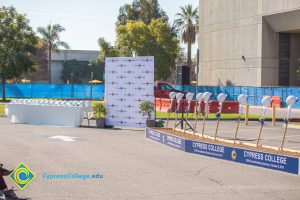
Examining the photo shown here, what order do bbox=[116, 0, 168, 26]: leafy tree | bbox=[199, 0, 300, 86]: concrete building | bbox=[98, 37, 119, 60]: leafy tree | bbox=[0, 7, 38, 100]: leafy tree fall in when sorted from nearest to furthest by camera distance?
bbox=[199, 0, 300, 86]: concrete building, bbox=[0, 7, 38, 100]: leafy tree, bbox=[98, 37, 119, 60]: leafy tree, bbox=[116, 0, 168, 26]: leafy tree

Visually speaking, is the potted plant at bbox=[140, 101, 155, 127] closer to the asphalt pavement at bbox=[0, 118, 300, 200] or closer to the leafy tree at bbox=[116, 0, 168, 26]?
the asphalt pavement at bbox=[0, 118, 300, 200]

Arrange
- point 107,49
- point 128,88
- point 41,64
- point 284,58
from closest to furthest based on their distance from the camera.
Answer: point 128,88 → point 284,58 → point 107,49 → point 41,64

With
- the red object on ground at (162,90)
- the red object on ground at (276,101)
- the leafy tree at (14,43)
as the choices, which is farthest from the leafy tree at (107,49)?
the red object on ground at (276,101)

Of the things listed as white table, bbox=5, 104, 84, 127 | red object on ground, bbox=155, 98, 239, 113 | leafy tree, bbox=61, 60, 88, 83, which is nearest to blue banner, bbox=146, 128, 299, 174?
white table, bbox=5, 104, 84, 127

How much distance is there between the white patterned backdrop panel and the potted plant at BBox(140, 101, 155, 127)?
336 millimetres

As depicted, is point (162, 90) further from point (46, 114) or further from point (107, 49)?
point (107, 49)

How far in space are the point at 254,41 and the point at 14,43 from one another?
90.6 feet

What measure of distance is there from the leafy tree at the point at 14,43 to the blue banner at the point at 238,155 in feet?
154

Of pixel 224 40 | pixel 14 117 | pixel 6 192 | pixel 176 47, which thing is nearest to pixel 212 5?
pixel 224 40

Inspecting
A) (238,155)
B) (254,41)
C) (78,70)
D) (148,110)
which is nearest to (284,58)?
(254,41)

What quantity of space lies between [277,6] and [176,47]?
1056 inches

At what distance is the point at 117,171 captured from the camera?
1259cm

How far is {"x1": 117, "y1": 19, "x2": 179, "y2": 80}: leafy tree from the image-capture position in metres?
72.1

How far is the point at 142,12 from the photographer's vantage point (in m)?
90.1
